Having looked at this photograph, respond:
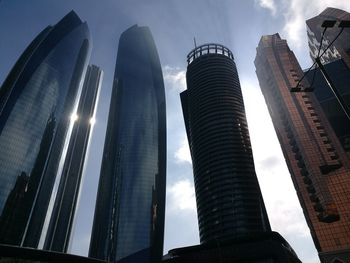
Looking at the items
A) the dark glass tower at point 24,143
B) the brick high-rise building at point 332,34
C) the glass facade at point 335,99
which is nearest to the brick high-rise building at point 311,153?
the glass facade at point 335,99

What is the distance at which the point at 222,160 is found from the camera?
165 metres

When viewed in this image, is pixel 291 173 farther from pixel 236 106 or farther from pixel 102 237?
pixel 102 237

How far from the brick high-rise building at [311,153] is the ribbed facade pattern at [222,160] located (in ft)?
76.4

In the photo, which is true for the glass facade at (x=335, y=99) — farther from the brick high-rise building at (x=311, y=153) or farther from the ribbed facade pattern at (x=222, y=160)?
the ribbed facade pattern at (x=222, y=160)

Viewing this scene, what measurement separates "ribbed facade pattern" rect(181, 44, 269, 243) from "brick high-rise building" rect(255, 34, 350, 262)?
76.4ft

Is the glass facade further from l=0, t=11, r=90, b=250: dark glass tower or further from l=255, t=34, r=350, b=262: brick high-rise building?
l=0, t=11, r=90, b=250: dark glass tower

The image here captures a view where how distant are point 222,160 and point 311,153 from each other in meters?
47.5

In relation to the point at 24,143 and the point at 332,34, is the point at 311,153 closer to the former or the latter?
the point at 332,34

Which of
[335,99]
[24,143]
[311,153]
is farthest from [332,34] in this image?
[24,143]

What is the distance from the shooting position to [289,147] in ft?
456

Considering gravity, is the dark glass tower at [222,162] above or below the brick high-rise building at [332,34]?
below

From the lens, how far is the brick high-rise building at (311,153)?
363ft

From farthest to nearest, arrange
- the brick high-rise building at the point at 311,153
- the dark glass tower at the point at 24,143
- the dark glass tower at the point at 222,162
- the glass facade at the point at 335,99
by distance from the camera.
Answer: the dark glass tower at the point at 24,143
the dark glass tower at the point at 222,162
the glass facade at the point at 335,99
the brick high-rise building at the point at 311,153

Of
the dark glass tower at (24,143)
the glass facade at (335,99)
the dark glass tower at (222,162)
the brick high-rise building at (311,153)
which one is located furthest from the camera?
the dark glass tower at (24,143)
